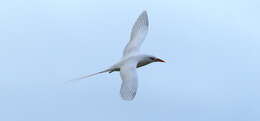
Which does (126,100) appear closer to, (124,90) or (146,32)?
(124,90)

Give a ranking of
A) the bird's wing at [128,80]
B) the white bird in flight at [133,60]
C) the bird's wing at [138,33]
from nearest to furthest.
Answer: the bird's wing at [128,80] < the white bird in flight at [133,60] < the bird's wing at [138,33]

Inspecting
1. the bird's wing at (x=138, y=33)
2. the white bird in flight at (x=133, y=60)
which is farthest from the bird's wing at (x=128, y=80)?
the bird's wing at (x=138, y=33)

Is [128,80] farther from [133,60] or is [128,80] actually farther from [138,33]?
[138,33]

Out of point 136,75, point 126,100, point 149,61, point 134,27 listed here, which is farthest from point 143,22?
point 126,100

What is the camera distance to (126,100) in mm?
29203

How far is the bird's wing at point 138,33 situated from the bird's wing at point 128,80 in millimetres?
3516

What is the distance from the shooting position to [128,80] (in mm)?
31531

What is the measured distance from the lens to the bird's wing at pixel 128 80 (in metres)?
30.0

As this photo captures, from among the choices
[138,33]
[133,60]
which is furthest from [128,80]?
[138,33]

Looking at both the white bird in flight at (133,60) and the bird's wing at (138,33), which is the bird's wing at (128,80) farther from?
the bird's wing at (138,33)

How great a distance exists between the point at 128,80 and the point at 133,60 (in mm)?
2615

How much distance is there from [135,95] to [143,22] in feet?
29.2

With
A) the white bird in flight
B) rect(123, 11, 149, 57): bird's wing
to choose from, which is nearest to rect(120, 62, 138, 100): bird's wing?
the white bird in flight

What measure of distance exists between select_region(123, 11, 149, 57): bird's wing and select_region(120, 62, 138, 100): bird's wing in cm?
352
